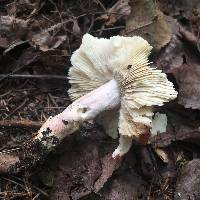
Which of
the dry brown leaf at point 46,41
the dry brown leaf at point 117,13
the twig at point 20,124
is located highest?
the dry brown leaf at point 117,13

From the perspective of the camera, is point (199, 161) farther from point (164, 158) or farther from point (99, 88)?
point (99, 88)

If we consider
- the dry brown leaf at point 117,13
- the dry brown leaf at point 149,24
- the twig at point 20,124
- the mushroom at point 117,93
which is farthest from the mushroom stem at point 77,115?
the dry brown leaf at point 117,13

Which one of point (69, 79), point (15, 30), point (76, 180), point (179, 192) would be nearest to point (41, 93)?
point (69, 79)

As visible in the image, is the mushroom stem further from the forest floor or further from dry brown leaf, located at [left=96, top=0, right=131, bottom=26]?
dry brown leaf, located at [left=96, top=0, right=131, bottom=26]

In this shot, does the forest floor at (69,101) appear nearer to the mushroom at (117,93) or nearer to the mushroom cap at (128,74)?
the mushroom at (117,93)

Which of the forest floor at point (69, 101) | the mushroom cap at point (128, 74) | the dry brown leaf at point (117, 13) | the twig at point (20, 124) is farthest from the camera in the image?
the dry brown leaf at point (117, 13)

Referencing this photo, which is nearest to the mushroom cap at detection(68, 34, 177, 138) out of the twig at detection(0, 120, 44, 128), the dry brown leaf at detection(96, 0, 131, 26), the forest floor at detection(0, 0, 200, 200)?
the forest floor at detection(0, 0, 200, 200)

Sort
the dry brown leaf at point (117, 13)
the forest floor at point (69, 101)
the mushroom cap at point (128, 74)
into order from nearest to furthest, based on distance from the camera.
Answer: the mushroom cap at point (128, 74) → the forest floor at point (69, 101) → the dry brown leaf at point (117, 13)
